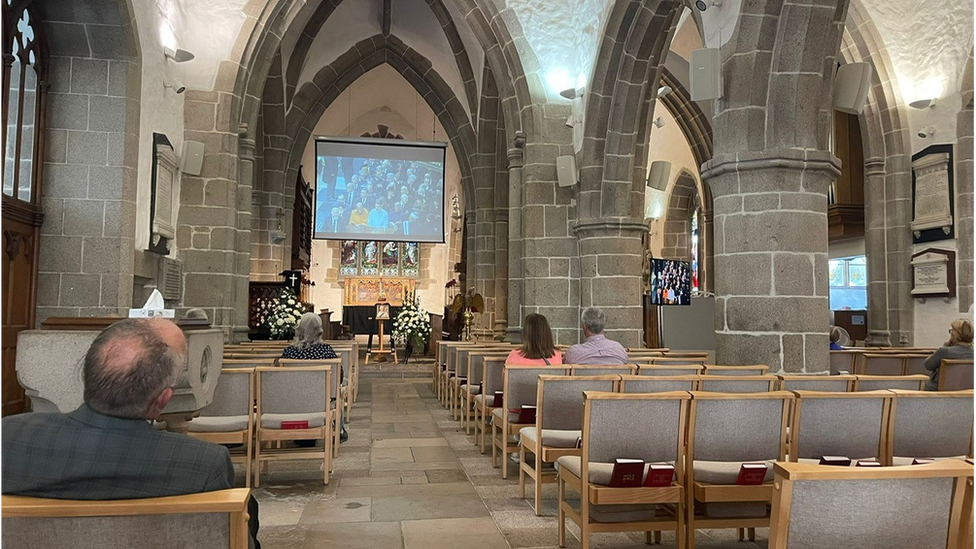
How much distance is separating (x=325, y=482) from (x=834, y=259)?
450 inches

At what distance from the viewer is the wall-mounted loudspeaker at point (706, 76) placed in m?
4.93

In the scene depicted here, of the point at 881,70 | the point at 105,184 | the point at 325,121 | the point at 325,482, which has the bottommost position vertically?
the point at 325,482

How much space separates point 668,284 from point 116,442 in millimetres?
10778

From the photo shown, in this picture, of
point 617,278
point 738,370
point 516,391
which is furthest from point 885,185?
point 516,391

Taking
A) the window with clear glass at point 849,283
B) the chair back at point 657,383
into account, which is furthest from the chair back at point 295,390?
the window with clear glass at point 849,283

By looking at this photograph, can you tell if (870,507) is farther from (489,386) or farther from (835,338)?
(835,338)

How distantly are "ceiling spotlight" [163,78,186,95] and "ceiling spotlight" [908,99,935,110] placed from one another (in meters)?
9.26

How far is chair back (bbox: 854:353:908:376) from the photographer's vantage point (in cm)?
587

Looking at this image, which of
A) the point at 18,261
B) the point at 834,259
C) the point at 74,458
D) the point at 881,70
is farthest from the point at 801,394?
the point at 834,259

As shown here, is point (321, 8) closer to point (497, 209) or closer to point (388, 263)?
point (497, 209)

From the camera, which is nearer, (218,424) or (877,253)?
(218,424)

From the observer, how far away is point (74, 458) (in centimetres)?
139

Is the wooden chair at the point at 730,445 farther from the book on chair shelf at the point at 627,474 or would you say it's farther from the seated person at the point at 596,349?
the seated person at the point at 596,349

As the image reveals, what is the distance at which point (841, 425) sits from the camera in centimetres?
281
